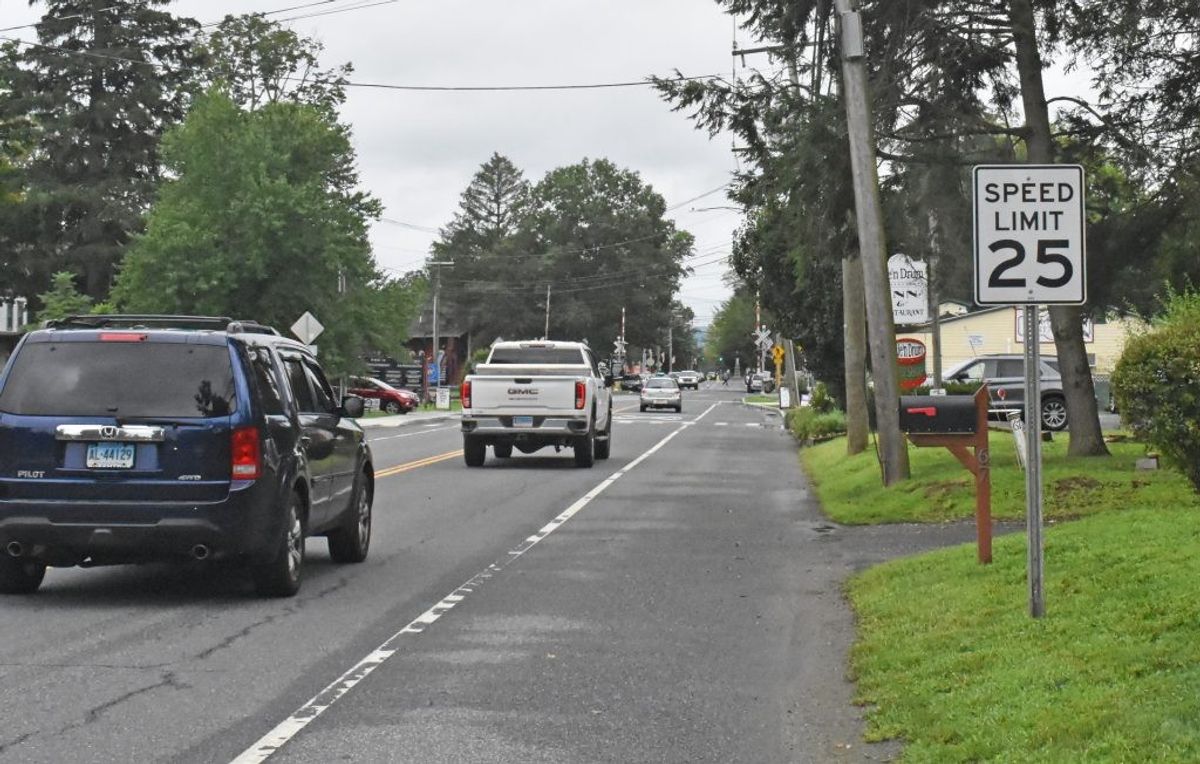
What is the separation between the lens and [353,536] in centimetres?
1348

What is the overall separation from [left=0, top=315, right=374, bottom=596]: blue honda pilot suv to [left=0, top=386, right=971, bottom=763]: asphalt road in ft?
1.45

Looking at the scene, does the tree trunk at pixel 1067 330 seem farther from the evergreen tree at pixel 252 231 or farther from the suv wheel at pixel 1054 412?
the evergreen tree at pixel 252 231

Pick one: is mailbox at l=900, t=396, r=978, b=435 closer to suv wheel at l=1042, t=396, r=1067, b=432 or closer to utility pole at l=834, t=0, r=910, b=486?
utility pole at l=834, t=0, r=910, b=486

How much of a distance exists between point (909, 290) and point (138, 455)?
51.9ft

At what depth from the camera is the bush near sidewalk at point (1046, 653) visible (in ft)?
21.0

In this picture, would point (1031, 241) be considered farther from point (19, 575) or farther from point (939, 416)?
point (19, 575)

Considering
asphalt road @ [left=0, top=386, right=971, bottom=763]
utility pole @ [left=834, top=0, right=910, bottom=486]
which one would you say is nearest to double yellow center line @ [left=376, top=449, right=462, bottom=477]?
asphalt road @ [left=0, top=386, right=971, bottom=763]

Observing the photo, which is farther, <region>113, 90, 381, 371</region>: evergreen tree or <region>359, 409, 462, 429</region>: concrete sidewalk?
<region>113, 90, 381, 371</region>: evergreen tree

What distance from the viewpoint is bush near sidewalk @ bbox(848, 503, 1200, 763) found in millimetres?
6402

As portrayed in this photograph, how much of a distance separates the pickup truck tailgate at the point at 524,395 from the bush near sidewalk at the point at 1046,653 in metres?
14.5

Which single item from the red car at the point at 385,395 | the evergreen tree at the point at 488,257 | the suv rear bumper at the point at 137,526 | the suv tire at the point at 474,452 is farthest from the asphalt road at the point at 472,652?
the evergreen tree at the point at 488,257

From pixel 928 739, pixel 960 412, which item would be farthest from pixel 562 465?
pixel 928 739

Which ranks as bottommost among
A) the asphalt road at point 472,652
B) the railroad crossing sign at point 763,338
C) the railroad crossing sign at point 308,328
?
the asphalt road at point 472,652

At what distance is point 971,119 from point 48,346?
12.9 metres
